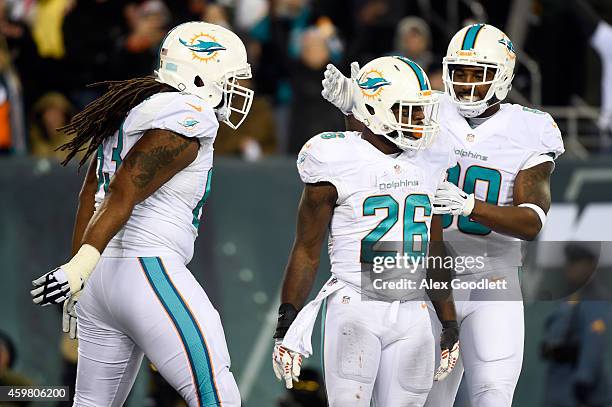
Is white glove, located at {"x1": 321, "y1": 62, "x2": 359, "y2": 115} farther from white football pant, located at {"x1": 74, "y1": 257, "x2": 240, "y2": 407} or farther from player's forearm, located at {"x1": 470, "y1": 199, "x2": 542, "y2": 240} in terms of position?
white football pant, located at {"x1": 74, "y1": 257, "x2": 240, "y2": 407}

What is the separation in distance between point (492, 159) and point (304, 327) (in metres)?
1.18

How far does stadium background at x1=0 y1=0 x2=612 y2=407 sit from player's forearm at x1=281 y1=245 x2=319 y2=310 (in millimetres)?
2612

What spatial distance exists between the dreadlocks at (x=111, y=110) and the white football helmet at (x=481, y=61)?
4.36ft

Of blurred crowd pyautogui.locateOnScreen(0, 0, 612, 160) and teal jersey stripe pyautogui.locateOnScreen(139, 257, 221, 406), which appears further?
blurred crowd pyautogui.locateOnScreen(0, 0, 612, 160)

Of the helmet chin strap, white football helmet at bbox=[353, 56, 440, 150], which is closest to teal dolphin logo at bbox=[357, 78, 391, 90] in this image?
white football helmet at bbox=[353, 56, 440, 150]

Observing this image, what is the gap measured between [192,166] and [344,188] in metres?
0.59

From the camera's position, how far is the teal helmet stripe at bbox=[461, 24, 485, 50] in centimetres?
563

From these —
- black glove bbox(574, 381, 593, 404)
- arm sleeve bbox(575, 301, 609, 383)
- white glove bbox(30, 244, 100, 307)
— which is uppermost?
white glove bbox(30, 244, 100, 307)

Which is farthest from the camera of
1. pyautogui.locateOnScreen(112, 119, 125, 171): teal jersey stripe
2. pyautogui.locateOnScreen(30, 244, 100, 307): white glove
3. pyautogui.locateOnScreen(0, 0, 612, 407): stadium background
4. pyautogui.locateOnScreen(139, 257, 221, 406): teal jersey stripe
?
pyautogui.locateOnScreen(0, 0, 612, 407): stadium background

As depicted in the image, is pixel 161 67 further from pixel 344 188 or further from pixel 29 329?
pixel 29 329

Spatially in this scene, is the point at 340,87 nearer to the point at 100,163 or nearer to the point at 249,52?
the point at 100,163

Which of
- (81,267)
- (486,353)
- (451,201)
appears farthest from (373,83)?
(81,267)

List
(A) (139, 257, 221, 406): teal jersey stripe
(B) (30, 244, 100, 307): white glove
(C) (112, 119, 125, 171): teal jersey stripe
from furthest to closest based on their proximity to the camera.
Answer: (C) (112, 119, 125, 171): teal jersey stripe < (A) (139, 257, 221, 406): teal jersey stripe < (B) (30, 244, 100, 307): white glove

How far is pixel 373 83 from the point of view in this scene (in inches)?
200
